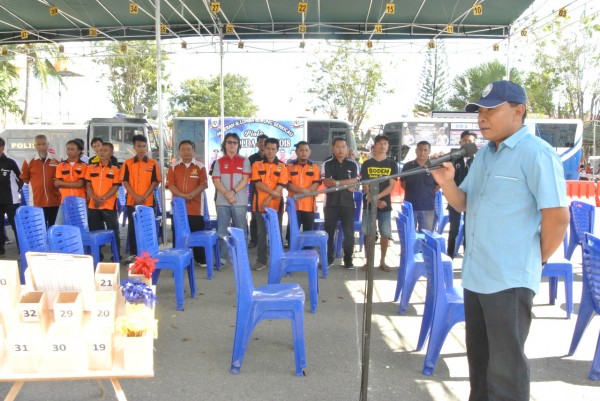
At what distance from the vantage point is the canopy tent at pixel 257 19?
35.0 feet

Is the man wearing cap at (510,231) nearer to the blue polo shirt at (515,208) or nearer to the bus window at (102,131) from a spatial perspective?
the blue polo shirt at (515,208)

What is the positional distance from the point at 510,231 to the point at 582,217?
4.58 m

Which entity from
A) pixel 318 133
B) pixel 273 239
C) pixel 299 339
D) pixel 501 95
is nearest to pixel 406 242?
pixel 273 239

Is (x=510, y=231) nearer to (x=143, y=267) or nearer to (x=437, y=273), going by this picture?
(x=437, y=273)

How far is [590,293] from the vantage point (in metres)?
3.69

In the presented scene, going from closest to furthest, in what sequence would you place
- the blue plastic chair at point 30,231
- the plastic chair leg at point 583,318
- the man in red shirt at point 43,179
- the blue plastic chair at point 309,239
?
1. the plastic chair leg at point 583,318
2. the blue plastic chair at point 30,231
3. the blue plastic chair at point 309,239
4. the man in red shirt at point 43,179

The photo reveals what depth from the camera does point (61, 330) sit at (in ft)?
7.38

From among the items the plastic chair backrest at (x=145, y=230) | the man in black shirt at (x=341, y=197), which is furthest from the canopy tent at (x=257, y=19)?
the plastic chair backrest at (x=145, y=230)

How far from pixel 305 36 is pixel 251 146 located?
8430 mm

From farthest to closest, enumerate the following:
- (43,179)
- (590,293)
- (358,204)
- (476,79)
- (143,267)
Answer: (476,79)
(358,204)
(43,179)
(590,293)
(143,267)

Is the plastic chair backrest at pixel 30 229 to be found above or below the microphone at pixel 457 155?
below

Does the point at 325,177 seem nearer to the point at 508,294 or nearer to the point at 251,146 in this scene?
the point at 508,294

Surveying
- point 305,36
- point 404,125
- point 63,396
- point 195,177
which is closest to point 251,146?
point 404,125

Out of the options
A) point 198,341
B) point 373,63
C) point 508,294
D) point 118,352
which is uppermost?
point 373,63
